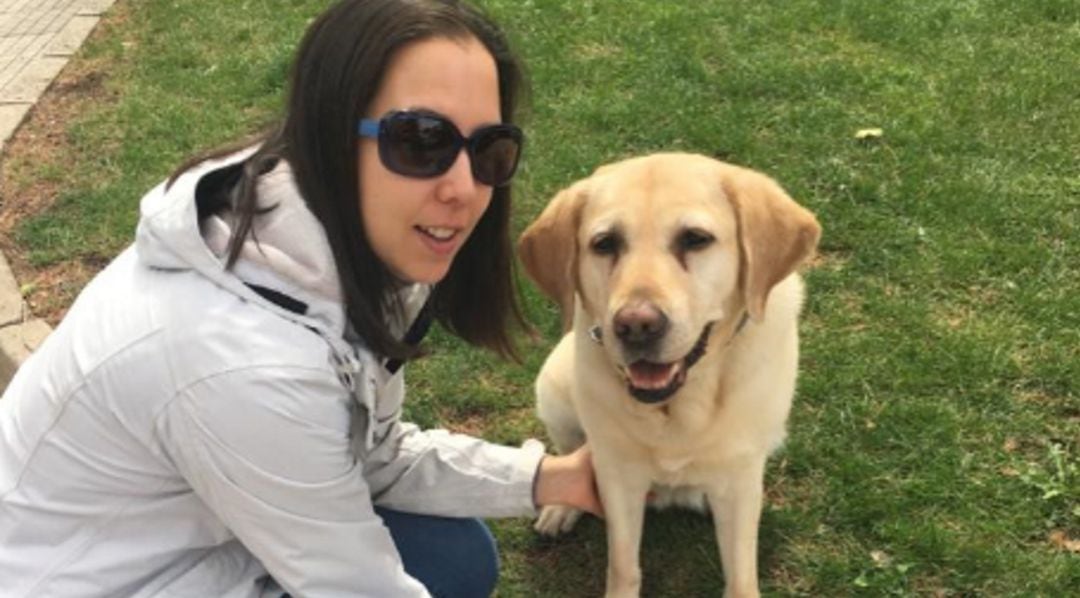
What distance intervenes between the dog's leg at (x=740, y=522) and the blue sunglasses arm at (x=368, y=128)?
130 cm

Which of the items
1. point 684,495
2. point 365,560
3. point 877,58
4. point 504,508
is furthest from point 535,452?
point 877,58

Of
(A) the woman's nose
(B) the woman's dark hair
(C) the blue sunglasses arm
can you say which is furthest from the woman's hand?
(C) the blue sunglasses arm

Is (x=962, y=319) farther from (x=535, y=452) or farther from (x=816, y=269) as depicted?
(x=535, y=452)

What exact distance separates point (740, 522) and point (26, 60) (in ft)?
19.3

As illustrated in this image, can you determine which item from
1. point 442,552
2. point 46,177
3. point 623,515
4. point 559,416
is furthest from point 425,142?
point 46,177

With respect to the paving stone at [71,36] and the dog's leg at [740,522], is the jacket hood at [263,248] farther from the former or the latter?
the paving stone at [71,36]

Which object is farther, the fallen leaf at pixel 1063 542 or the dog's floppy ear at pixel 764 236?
the fallen leaf at pixel 1063 542

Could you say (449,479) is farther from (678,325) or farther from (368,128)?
(368,128)

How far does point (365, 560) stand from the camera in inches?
83.0

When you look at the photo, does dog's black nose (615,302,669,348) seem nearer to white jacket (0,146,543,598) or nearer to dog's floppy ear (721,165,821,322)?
dog's floppy ear (721,165,821,322)

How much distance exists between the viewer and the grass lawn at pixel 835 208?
123 inches

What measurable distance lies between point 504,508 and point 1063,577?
4.74 ft

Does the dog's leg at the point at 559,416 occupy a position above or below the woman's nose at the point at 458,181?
below

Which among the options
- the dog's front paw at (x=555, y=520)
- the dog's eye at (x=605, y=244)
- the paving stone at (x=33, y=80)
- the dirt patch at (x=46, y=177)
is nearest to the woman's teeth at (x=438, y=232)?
the dog's eye at (x=605, y=244)
